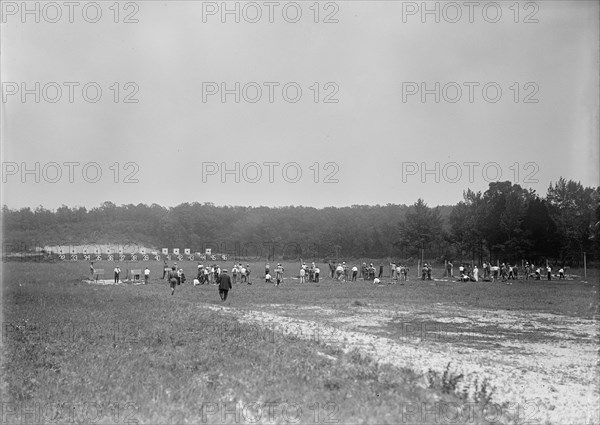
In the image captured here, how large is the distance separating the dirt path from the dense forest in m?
35.4

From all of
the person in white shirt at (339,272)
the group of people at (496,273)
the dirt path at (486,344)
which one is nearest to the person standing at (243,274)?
the person in white shirt at (339,272)

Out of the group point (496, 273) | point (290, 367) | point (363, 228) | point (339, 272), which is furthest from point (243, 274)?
point (363, 228)

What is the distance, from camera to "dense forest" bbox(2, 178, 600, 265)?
244ft

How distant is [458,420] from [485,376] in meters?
2.87

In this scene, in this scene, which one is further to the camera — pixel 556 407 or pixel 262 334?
pixel 262 334

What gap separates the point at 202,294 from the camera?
1196 inches

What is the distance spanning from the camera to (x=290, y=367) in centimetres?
1089

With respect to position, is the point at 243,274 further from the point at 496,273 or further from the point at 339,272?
the point at 496,273

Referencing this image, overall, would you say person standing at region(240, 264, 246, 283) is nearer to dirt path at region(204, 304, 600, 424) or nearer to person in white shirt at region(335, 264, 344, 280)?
person in white shirt at region(335, 264, 344, 280)

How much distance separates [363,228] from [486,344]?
139382 mm

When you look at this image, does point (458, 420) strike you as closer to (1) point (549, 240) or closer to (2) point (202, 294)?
(2) point (202, 294)

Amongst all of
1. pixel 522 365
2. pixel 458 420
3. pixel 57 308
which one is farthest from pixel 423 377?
pixel 57 308

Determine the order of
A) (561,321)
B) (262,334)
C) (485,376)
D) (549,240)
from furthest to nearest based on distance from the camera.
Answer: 1. (549,240)
2. (561,321)
3. (262,334)
4. (485,376)

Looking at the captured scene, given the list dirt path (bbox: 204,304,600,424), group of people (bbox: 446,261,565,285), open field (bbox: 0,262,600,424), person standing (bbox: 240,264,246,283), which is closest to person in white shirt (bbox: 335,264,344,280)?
person standing (bbox: 240,264,246,283)
